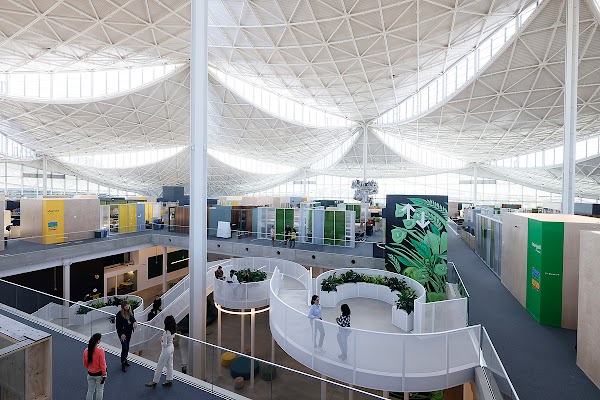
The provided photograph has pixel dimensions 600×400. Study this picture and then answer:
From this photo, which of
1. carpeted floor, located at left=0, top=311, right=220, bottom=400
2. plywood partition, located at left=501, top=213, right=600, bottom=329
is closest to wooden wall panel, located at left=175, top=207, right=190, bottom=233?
carpeted floor, located at left=0, top=311, right=220, bottom=400

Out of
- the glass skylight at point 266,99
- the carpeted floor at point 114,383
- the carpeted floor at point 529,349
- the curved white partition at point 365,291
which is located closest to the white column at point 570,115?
the carpeted floor at point 529,349

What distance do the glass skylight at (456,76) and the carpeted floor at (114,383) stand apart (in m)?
29.0

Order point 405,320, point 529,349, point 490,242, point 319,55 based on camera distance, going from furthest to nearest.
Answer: point 319,55 < point 490,242 < point 405,320 < point 529,349

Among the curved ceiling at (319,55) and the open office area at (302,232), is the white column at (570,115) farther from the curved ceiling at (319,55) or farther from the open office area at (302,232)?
the curved ceiling at (319,55)

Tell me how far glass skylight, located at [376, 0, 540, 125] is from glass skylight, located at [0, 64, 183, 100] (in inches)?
1162

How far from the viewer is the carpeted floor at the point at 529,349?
7.02 meters

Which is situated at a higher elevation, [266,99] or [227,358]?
[266,99]

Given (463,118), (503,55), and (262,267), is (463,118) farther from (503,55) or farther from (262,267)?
(262,267)

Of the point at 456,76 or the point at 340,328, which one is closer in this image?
the point at 340,328

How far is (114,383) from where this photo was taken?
24.1 feet

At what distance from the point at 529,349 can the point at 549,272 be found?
2.82 metres

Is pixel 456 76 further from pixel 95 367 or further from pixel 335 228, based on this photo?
pixel 95 367

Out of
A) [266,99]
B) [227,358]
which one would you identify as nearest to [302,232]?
[227,358]

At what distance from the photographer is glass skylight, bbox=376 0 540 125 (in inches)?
987
